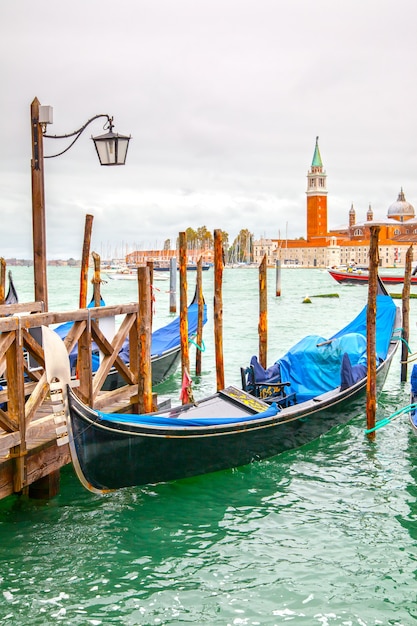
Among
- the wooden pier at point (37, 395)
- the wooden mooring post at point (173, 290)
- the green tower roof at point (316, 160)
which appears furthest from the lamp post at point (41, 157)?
the green tower roof at point (316, 160)

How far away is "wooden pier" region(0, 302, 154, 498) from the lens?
367 cm

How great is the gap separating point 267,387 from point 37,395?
8.59ft

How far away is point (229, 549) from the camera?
3.77 m

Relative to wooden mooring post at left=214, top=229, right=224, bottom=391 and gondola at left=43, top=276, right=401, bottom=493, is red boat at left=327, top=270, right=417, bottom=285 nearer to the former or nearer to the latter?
wooden mooring post at left=214, top=229, right=224, bottom=391

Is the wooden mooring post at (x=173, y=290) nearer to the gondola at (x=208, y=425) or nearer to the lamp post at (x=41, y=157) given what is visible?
the gondola at (x=208, y=425)

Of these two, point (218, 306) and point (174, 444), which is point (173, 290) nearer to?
point (218, 306)

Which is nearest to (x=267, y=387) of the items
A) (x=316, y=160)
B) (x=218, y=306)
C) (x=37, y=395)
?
(x=218, y=306)

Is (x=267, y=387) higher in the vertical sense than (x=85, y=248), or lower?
lower

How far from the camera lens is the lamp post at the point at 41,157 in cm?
481

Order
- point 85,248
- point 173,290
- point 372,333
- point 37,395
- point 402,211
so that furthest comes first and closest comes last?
point 402,211 < point 173,290 < point 85,248 < point 372,333 < point 37,395

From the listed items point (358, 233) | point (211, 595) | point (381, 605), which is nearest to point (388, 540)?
point (381, 605)

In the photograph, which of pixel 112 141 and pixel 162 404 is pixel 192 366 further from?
pixel 112 141

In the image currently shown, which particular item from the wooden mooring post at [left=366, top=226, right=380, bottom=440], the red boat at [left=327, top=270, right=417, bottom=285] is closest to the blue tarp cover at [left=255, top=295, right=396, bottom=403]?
the wooden mooring post at [left=366, top=226, right=380, bottom=440]

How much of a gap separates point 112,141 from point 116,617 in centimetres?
314
